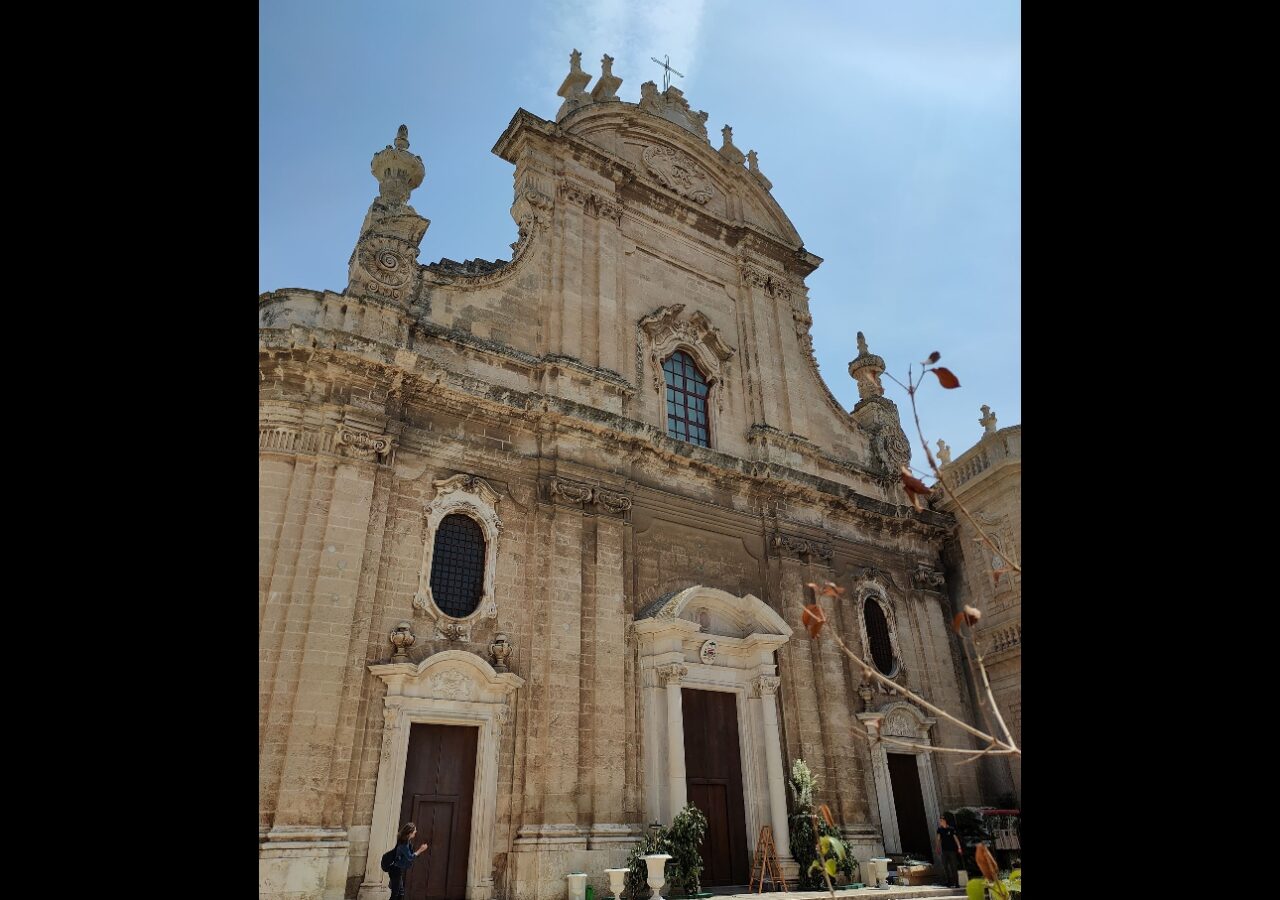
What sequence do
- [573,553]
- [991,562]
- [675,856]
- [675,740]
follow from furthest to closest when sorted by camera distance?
[991,562] < [573,553] < [675,740] < [675,856]

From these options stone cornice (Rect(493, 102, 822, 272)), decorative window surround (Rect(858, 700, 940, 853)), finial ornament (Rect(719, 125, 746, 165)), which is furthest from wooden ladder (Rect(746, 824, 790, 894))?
finial ornament (Rect(719, 125, 746, 165))

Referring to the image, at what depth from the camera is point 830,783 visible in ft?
48.0

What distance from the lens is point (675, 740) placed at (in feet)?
42.7

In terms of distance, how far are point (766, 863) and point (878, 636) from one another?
20.6 feet

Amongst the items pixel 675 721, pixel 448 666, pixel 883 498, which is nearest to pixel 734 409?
pixel 883 498

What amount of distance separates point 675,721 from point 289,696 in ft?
20.1

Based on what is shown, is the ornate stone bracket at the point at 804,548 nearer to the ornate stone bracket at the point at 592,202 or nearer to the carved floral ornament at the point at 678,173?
the ornate stone bracket at the point at 592,202

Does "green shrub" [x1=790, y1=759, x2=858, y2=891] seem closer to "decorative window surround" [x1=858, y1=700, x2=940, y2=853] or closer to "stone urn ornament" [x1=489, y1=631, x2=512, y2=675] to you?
"decorative window surround" [x1=858, y1=700, x2=940, y2=853]

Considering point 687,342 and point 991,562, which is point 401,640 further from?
point 991,562

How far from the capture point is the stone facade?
16703mm

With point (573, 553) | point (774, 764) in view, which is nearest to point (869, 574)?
point (774, 764)

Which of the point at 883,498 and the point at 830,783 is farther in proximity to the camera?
the point at 883,498

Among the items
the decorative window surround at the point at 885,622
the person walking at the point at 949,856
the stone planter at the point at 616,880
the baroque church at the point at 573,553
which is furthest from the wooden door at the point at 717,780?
the decorative window surround at the point at 885,622
